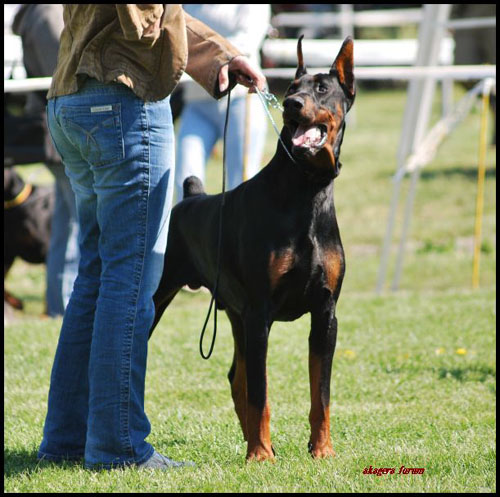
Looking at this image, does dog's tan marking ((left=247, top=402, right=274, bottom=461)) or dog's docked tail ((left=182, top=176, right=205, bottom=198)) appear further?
dog's docked tail ((left=182, top=176, right=205, bottom=198))

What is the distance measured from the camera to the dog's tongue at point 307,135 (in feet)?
11.4

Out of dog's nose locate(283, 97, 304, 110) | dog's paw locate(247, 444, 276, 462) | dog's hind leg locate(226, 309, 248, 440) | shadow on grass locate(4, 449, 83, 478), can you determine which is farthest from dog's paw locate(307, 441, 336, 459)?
dog's nose locate(283, 97, 304, 110)

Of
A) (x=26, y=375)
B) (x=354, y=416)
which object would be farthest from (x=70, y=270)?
(x=354, y=416)

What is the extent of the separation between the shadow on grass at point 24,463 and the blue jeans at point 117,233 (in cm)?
17

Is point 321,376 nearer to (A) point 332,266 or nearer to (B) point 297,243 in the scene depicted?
(A) point 332,266

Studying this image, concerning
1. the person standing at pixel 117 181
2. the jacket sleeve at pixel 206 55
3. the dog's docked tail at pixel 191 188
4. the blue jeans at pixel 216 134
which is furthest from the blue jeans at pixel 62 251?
the jacket sleeve at pixel 206 55

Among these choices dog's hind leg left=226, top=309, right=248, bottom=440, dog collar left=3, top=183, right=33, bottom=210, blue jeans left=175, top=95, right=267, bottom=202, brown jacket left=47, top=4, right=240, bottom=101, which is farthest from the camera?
dog collar left=3, top=183, right=33, bottom=210

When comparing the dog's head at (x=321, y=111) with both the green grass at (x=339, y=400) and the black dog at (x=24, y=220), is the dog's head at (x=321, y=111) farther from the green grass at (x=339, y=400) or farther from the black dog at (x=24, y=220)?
the black dog at (x=24, y=220)

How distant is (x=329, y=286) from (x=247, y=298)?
0.32 metres

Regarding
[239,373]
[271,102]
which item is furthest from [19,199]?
[271,102]

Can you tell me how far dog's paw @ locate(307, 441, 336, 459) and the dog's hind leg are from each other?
0.44m

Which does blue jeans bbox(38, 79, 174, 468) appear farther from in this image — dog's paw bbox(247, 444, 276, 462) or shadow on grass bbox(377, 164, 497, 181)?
shadow on grass bbox(377, 164, 497, 181)

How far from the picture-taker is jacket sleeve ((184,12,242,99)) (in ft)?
11.6

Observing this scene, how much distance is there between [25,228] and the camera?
8508mm
